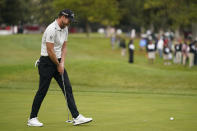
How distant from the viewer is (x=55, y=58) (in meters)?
9.78

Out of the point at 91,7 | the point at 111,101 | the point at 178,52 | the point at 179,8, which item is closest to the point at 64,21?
the point at 111,101

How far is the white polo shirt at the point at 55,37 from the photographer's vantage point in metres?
9.67

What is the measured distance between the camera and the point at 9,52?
5212cm

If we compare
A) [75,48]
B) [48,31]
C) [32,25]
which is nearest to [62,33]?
[48,31]

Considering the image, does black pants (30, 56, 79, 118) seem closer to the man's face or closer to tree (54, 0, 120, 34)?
the man's face

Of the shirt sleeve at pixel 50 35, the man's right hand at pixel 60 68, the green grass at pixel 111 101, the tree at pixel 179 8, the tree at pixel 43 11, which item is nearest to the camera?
the shirt sleeve at pixel 50 35

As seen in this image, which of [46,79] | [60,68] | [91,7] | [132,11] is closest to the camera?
[60,68]

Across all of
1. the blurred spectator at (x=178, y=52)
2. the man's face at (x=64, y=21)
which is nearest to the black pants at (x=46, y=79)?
the man's face at (x=64, y=21)

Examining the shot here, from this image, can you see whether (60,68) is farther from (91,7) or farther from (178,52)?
(91,7)

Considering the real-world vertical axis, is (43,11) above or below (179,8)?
below

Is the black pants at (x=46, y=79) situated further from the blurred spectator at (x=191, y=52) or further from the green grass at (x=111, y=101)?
the blurred spectator at (x=191, y=52)

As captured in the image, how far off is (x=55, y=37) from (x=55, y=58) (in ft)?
1.36

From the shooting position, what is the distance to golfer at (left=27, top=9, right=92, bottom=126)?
9.70 m

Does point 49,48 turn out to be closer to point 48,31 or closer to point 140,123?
point 48,31
